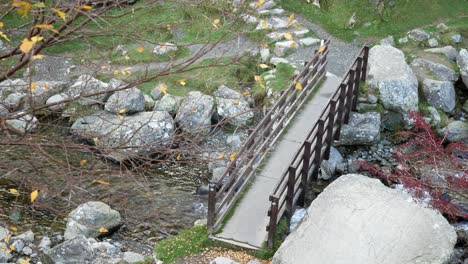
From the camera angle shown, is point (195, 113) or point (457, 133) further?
point (195, 113)

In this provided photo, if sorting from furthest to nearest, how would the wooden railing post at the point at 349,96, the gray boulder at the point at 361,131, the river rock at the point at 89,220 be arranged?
the gray boulder at the point at 361,131 → the wooden railing post at the point at 349,96 → the river rock at the point at 89,220

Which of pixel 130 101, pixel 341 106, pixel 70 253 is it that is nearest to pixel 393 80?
pixel 341 106

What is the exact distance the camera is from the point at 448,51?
689 inches

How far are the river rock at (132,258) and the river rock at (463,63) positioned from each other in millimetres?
9943

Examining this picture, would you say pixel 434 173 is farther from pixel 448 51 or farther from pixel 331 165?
pixel 448 51

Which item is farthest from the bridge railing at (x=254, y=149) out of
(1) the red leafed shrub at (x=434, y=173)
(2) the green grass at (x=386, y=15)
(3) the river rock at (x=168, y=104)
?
(2) the green grass at (x=386, y=15)

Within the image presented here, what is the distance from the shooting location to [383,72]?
52.2 ft

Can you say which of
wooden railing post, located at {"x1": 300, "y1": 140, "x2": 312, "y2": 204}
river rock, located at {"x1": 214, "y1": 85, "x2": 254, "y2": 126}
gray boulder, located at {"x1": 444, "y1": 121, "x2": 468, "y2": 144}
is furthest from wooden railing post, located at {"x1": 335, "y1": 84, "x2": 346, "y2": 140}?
river rock, located at {"x1": 214, "y1": 85, "x2": 254, "y2": 126}

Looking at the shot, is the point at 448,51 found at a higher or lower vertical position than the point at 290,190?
higher

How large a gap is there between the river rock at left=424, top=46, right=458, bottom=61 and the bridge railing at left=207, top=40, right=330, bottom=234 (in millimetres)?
3808

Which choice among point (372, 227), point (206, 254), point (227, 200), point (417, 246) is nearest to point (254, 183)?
point (227, 200)

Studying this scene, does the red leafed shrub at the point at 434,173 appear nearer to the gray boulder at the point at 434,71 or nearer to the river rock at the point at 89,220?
the gray boulder at the point at 434,71

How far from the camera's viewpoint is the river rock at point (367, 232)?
9.84 metres

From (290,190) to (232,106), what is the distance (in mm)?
6328
